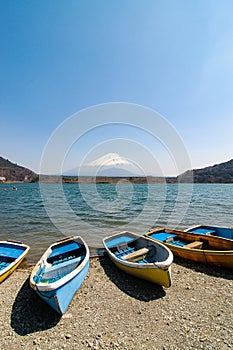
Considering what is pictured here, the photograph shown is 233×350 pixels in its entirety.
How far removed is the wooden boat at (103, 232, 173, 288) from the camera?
5457 millimetres

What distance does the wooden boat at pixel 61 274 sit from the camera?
4496mm

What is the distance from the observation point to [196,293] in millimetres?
5637

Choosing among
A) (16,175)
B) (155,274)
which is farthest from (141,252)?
(16,175)

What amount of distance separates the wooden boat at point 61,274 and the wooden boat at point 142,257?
4.44ft

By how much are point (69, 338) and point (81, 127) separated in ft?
41.6

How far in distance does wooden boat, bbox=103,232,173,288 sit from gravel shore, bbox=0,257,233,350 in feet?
1.55

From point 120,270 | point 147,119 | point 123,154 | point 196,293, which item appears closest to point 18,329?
point 120,270

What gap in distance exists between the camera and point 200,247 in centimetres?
812

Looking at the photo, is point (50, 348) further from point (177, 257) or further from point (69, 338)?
point (177, 257)

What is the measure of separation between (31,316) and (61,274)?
4.80ft

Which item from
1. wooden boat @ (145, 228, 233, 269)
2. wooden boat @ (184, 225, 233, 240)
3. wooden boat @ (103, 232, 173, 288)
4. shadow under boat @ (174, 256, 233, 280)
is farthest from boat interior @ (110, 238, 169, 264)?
wooden boat @ (184, 225, 233, 240)

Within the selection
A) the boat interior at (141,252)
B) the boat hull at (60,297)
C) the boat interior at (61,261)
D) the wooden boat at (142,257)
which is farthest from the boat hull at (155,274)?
the boat interior at (61,261)

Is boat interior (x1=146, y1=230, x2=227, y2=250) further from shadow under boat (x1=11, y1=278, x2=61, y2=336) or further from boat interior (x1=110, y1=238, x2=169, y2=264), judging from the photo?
shadow under boat (x1=11, y1=278, x2=61, y2=336)

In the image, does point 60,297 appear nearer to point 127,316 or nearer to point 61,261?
point 127,316
